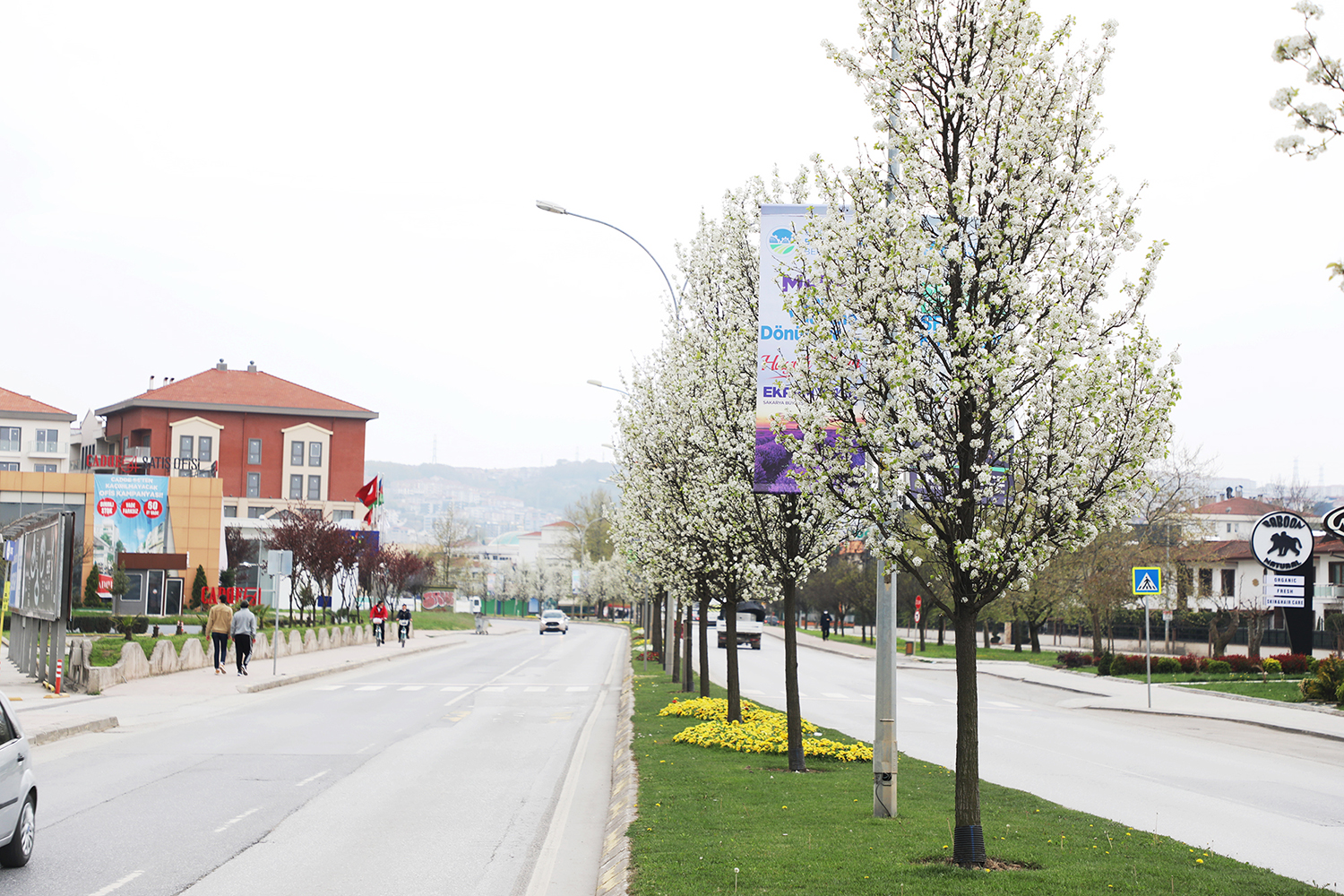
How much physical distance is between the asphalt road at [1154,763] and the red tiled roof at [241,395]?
70.3m

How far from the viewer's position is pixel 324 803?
1189 centimetres

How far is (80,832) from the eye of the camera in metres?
9.97

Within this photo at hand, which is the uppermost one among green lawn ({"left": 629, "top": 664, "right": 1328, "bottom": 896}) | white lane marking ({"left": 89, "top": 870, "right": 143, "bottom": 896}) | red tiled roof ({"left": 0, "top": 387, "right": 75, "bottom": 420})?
red tiled roof ({"left": 0, "top": 387, "right": 75, "bottom": 420})

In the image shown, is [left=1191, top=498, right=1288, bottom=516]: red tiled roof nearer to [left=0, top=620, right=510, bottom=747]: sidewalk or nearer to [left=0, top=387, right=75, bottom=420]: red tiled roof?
[left=0, top=620, right=510, bottom=747]: sidewalk

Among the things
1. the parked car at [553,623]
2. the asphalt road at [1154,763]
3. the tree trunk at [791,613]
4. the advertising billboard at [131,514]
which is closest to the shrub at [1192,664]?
the asphalt road at [1154,763]

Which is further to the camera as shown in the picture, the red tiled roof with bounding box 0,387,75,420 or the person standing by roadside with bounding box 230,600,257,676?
the red tiled roof with bounding box 0,387,75,420

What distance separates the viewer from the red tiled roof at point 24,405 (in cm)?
9612

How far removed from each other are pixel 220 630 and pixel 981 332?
1061 inches

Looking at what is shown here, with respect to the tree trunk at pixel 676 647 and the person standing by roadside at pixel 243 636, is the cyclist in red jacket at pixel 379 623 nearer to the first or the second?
the person standing by roadside at pixel 243 636

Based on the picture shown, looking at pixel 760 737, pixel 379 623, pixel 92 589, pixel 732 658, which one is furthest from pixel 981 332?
pixel 92 589

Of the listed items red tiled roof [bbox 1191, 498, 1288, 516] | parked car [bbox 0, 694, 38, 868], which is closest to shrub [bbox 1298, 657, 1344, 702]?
parked car [bbox 0, 694, 38, 868]

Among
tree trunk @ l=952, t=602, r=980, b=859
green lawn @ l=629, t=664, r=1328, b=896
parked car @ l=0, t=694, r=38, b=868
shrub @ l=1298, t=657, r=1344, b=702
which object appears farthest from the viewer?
shrub @ l=1298, t=657, r=1344, b=702

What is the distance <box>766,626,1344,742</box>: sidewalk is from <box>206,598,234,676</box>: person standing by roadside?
71.9 ft

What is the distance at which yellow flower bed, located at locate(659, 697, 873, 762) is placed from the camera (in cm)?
1474
